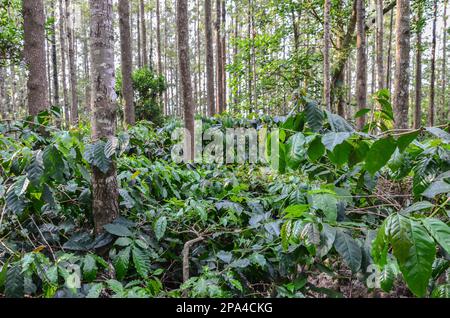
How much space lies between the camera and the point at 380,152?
1229mm

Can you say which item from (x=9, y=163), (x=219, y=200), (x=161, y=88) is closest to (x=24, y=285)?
(x=9, y=163)

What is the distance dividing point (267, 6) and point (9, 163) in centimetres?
946

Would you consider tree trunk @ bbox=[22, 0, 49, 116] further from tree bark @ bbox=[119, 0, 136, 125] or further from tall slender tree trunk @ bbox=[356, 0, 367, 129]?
tall slender tree trunk @ bbox=[356, 0, 367, 129]

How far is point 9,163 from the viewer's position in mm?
2049

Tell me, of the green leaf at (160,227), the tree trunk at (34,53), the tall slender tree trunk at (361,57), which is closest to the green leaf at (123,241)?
the green leaf at (160,227)

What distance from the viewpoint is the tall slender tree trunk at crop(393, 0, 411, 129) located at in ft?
18.3

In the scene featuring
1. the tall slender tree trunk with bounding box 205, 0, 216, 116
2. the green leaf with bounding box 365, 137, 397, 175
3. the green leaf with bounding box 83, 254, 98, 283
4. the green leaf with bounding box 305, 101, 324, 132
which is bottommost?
the green leaf with bounding box 83, 254, 98, 283

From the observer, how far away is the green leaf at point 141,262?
1.85 m

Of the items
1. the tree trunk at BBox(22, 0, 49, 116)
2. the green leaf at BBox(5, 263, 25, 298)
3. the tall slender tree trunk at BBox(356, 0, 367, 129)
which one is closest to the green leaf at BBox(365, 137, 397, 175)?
the green leaf at BBox(5, 263, 25, 298)

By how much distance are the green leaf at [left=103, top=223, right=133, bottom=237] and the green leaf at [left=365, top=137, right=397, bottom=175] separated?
1449mm

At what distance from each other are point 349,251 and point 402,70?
530cm

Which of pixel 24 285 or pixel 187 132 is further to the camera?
pixel 187 132

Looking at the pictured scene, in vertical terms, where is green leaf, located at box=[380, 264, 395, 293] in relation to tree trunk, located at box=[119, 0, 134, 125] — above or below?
below

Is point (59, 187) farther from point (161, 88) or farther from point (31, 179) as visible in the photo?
point (161, 88)
